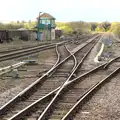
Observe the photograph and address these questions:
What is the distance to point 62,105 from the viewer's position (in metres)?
11.6

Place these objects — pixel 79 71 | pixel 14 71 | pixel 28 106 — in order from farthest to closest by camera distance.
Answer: pixel 79 71
pixel 14 71
pixel 28 106

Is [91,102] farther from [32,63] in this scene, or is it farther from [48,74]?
[32,63]

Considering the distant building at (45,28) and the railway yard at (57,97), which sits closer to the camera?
the railway yard at (57,97)

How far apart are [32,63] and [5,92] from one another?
10173mm

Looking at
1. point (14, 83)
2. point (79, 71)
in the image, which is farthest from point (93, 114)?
point (79, 71)

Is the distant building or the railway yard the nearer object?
the railway yard

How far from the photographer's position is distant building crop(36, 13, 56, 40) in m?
68.7

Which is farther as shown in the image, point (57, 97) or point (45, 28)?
point (45, 28)

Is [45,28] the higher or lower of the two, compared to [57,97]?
lower

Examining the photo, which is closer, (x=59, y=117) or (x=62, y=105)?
(x=59, y=117)

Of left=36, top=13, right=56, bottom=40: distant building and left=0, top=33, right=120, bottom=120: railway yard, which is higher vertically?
left=0, top=33, right=120, bottom=120: railway yard

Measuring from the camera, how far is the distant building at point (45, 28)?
2704 inches

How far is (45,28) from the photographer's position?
71.3 meters

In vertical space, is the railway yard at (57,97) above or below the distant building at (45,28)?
above
